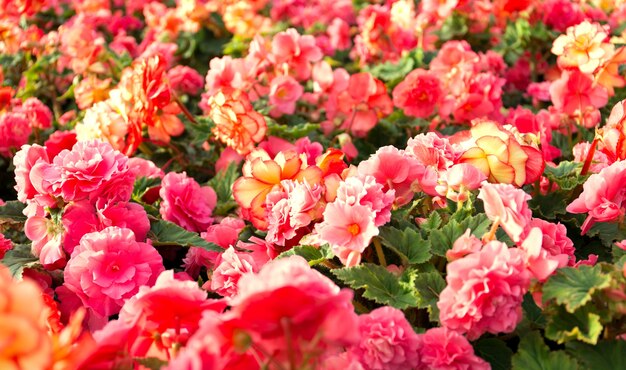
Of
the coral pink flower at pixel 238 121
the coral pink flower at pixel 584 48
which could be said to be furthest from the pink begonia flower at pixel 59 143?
the coral pink flower at pixel 584 48

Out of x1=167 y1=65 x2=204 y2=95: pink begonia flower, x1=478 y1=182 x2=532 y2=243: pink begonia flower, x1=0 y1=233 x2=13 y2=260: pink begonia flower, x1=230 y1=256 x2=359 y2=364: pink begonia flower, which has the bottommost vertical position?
x1=167 y1=65 x2=204 y2=95: pink begonia flower

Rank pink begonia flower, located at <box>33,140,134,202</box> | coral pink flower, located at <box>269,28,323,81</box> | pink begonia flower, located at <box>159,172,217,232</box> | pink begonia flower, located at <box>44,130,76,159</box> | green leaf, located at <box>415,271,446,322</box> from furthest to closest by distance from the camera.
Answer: coral pink flower, located at <box>269,28,323,81</box> → pink begonia flower, located at <box>44,130,76,159</box> → pink begonia flower, located at <box>159,172,217,232</box> → pink begonia flower, located at <box>33,140,134,202</box> → green leaf, located at <box>415,271,446,322</box>

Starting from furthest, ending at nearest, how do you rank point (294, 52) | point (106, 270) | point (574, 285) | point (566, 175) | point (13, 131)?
point (294, 52) → point (13, 131) → point (566, 175) → point (106, 270) → point (574, 285)

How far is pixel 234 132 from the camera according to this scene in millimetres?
2051

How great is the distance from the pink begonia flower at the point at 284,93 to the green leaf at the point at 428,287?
1233mm

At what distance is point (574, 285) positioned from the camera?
3.64 ft

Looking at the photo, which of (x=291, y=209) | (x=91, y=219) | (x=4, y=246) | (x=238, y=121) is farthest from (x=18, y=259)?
(x=238, y=121)

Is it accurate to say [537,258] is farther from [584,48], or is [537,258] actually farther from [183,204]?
[584,48]

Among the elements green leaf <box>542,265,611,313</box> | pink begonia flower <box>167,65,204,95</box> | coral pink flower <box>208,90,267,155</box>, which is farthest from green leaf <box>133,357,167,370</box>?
pink begonia flower <box>167,65,204,95</box>

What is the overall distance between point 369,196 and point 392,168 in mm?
142

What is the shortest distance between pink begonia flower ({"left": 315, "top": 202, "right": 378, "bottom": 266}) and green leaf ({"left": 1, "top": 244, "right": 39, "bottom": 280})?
2.16 ft

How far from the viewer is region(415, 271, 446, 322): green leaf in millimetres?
1222

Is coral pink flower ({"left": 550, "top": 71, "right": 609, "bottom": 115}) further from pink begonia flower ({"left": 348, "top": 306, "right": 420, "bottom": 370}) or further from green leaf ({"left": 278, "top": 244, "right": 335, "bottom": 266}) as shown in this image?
pink begonia flower ({"left": 348, "top": 306, "right": 420, "bottom": 370})

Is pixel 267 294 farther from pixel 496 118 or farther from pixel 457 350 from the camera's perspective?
pixel 496 118
